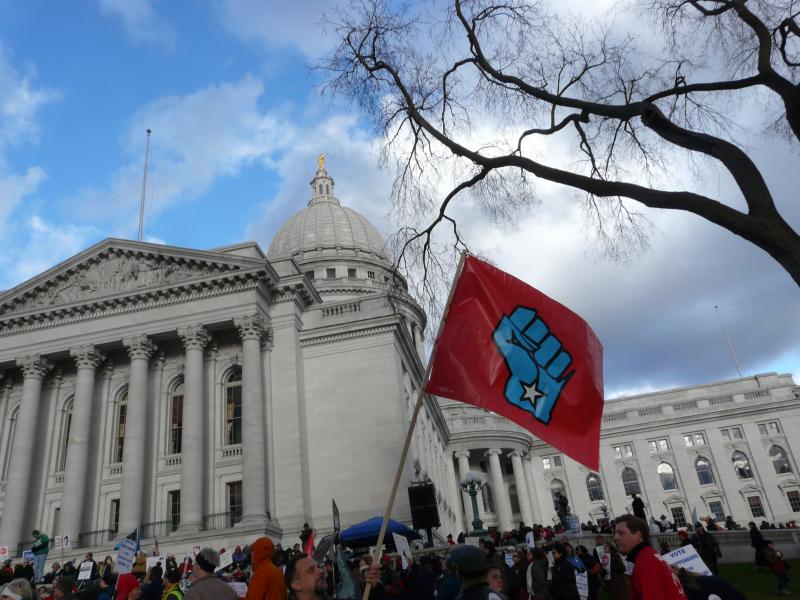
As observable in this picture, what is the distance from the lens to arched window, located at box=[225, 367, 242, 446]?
34281mm

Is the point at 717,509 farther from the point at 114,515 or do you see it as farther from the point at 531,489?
the point at 114,515

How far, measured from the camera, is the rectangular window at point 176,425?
3447 cm

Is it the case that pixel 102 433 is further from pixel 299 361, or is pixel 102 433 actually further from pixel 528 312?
pixel 528 312

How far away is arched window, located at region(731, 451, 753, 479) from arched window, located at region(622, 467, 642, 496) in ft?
33.1

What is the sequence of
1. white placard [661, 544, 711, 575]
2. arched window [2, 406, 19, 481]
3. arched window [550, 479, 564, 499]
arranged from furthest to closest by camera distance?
1. arched window [550, 479, 564, 499]
2. arched window [2, 406, 19, 481]
3. white placard [661, 544, 711, 575]

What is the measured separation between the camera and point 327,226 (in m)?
75.1

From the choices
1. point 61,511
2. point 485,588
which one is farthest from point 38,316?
point 485,588

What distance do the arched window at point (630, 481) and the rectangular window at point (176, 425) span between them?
5485 cm

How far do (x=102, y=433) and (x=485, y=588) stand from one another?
3488cm

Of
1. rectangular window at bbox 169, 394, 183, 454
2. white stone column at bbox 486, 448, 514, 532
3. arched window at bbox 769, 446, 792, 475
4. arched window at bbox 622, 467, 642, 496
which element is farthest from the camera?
arched window at bbox 622, 467, 642, 496

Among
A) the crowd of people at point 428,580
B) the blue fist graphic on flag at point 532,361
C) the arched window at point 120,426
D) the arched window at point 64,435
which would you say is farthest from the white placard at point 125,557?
the arched window at point 64,435

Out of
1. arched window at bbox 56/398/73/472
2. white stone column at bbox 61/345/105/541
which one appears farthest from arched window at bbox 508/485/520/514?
white stone column at bbox 61/345/105/541

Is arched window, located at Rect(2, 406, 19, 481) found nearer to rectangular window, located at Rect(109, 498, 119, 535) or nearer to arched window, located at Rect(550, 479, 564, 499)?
rectangular window, located at Rect(109, 498, 119, 535)

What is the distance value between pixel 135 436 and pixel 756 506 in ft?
209
